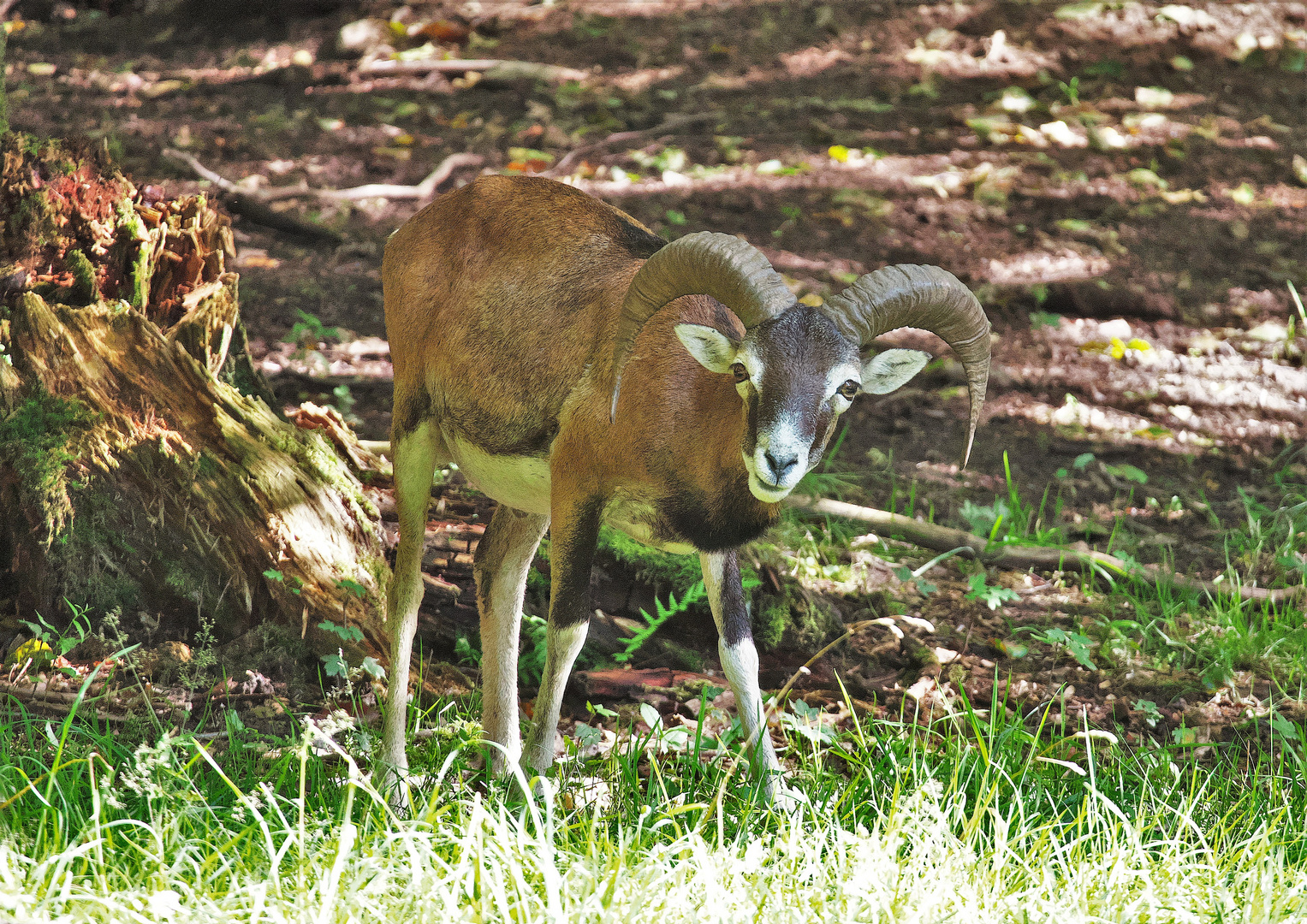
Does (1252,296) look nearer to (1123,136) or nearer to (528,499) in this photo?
(1123,136)

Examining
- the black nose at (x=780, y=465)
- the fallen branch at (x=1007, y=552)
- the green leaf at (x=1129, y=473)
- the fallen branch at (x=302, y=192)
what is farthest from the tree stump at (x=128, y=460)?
the green leaf at (x=1129, y=473)

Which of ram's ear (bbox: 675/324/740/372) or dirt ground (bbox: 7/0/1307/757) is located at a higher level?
ram's ear (bbox: 675/324/740/372)

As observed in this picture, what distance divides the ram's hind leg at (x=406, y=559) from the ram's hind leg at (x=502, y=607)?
34cm

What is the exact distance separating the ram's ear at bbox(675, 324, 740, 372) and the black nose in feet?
1.67

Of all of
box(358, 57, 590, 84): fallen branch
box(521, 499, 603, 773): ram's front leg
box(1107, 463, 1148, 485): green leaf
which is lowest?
box(1107, 463, 1148, 485): green leaf

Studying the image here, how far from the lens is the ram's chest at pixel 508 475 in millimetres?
5098

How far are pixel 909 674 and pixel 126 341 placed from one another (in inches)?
174

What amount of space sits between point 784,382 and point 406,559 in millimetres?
2091

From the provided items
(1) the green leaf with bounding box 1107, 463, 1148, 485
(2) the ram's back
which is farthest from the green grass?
(1) the green leaf with bounding box 1107, 463, 1148, 485

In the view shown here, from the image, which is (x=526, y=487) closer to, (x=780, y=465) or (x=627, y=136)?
(x=780, y=465)

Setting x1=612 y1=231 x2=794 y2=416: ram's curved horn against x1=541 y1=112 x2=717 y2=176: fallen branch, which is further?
x1=541 y1=112 x2=717 y2=176: fallen branch

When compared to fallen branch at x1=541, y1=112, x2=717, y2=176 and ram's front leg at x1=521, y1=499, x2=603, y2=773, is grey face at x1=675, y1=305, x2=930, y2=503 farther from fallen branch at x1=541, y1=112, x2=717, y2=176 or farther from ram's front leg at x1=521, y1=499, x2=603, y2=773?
fallen branch at x1=541, y1=112, x2=717, y2=176

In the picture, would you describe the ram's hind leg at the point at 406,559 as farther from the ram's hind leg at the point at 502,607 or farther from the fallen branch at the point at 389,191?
the fallen branch at the point at 389,191

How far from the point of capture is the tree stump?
566 centimetres
